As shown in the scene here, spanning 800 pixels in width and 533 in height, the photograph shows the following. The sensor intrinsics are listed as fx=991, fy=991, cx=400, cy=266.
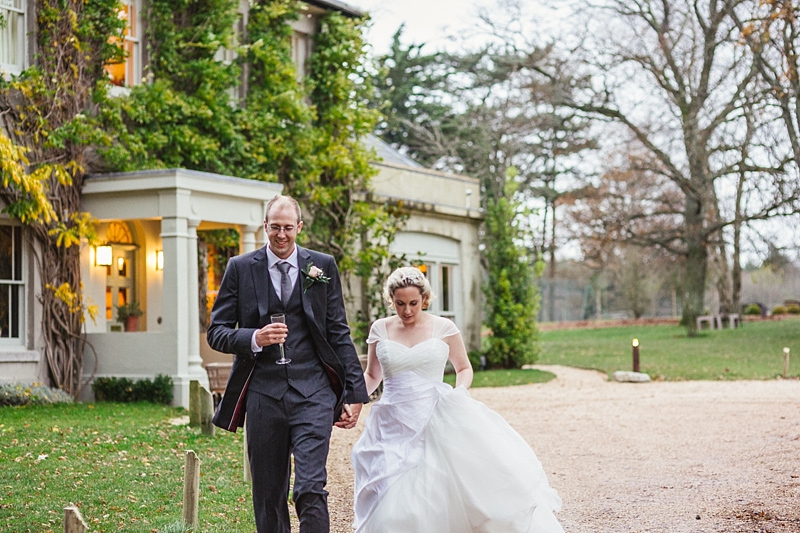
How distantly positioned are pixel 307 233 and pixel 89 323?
4.74 m

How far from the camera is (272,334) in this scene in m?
4.99

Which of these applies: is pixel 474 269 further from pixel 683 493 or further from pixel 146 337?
pixel 683 493

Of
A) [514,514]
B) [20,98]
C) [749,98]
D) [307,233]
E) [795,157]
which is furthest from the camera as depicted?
[749,98]

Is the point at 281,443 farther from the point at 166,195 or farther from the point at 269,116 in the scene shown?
the point at 269,116

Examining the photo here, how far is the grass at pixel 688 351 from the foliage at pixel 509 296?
6.20ft

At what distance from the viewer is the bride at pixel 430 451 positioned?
19.3ft

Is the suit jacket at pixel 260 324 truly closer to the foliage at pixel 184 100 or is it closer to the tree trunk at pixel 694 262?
the foliage at pixel 184 100

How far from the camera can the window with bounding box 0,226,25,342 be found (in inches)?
588

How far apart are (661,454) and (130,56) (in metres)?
11.0

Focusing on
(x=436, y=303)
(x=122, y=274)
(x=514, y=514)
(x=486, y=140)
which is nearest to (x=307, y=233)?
(x=122, y=274)

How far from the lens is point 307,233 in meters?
19.4

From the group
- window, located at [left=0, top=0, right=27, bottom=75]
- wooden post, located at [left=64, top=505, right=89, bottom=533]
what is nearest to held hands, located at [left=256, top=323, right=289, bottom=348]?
wooden post, located at [left=64, top=505, right=89, bottom=533]

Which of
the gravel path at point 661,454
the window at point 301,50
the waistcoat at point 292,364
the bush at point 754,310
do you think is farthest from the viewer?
the bush at point 754,310

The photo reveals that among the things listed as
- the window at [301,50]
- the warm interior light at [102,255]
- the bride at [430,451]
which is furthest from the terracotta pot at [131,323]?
the bride at [430,451]
